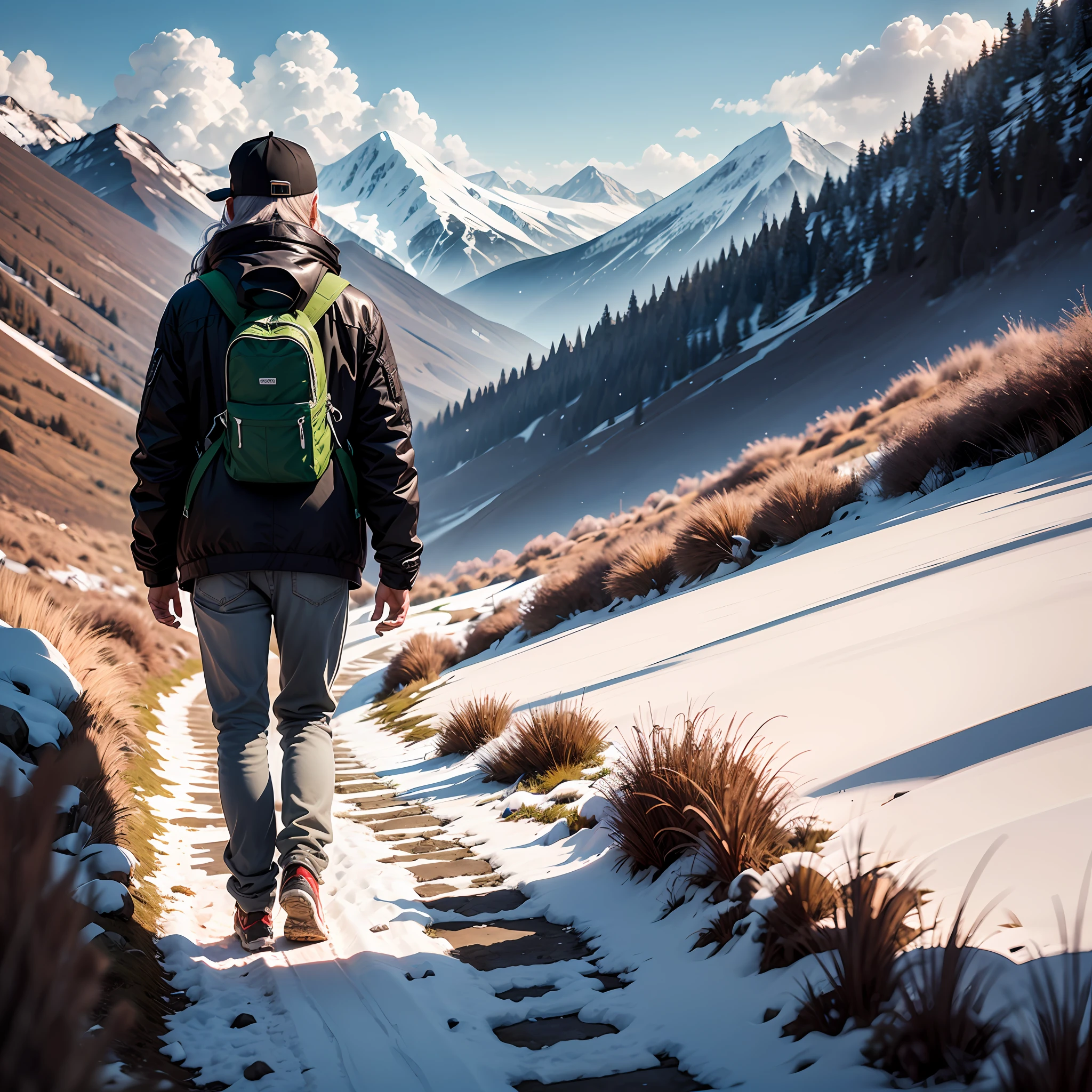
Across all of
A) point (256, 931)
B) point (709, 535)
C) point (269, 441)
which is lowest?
point (256, 931)

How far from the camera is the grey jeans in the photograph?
2.13 meters

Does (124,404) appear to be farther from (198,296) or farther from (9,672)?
(198,296)

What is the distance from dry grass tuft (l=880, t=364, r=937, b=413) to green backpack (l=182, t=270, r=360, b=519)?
43.6ft

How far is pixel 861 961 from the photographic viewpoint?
1.37 m

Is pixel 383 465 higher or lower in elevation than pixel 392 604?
higher

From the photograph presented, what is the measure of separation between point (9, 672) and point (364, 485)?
1.95 meters

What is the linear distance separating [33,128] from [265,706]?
126099mm

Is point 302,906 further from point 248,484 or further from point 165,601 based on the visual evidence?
point 248,484

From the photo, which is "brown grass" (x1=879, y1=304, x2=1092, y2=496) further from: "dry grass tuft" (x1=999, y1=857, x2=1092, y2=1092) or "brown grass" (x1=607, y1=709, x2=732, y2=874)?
"dry grass tuft" (x1=999, y1=857, x2=1092, y2=1092)

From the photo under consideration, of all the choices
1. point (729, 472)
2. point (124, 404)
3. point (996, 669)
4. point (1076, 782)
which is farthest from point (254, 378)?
point (124, 404)

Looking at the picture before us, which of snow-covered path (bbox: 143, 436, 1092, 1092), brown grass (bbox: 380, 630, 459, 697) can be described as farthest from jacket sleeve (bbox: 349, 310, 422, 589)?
brown grass (bbox: 380, 630, 459, 697)

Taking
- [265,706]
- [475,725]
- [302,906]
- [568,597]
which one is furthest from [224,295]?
[568,597]

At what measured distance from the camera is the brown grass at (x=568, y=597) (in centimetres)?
949

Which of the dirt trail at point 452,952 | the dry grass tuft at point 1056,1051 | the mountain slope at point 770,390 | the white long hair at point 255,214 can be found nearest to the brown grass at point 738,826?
the dirt trail at point 452,952
